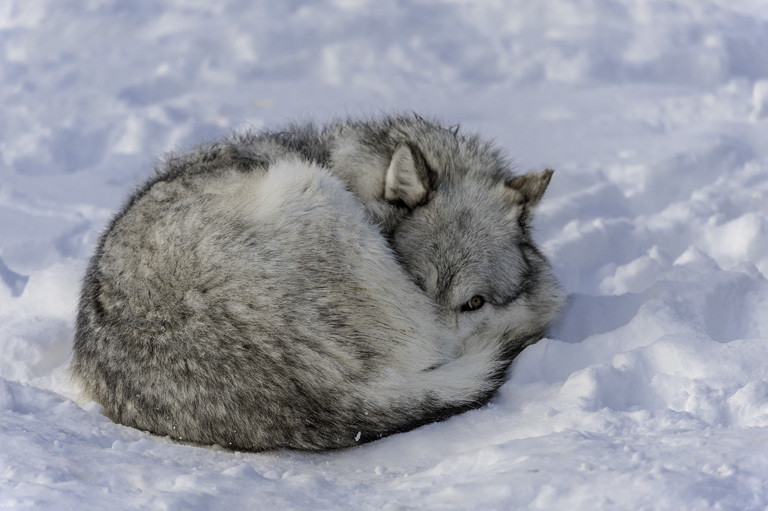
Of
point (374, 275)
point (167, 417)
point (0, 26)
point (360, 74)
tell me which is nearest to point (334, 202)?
point (374, 275)

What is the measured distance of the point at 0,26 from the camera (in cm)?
971

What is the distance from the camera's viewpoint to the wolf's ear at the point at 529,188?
4.73m

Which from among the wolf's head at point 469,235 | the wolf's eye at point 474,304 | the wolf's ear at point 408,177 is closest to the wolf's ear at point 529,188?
the wolf's head at point 469,235

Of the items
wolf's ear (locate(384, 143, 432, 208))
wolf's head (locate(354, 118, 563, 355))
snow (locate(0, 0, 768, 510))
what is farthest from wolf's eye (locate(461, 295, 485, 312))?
wolf's ear (locate(384, 143, 432, 208))

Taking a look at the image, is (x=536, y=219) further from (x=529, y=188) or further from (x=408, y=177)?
(x=408, y=177)

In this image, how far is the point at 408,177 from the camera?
173 inches

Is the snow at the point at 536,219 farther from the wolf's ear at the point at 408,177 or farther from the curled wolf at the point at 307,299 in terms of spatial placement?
the wolf's ear at the point at 408,177

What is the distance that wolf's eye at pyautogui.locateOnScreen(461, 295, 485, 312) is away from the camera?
4289 mm

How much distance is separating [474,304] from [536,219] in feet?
5.94

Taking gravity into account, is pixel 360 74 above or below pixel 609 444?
above

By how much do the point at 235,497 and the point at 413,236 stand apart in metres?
2.02

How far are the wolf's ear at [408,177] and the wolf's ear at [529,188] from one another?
1.99 ft

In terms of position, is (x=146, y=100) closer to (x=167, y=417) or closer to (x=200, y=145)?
(x=200, y=145)

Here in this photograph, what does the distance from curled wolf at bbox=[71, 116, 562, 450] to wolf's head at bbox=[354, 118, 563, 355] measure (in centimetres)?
1
